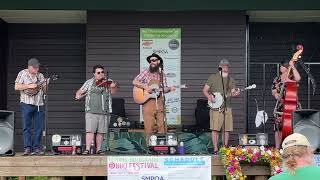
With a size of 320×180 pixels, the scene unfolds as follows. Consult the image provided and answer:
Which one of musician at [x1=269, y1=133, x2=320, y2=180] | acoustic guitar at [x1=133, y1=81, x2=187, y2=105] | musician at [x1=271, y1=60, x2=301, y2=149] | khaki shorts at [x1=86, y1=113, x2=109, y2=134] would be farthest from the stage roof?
musician at [x1=269, y1=133, x2=320, y2=180]

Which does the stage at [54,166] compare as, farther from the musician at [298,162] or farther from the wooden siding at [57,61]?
the musician at [298,162]

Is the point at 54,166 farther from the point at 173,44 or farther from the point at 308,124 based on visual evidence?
the point at 173,44

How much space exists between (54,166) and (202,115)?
131 inches

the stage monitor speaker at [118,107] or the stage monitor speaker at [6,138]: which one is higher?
the stage monitor speaker at [118,107]

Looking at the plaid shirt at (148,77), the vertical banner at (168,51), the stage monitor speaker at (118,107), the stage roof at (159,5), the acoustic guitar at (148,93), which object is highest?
the stage roof at (159,5)

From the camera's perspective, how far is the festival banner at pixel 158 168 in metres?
7.41

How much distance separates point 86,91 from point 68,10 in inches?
106

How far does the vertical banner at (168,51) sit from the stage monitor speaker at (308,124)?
3.17 m

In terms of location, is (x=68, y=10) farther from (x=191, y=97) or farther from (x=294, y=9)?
(x=294, y=9)

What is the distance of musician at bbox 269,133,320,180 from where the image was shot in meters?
3.53

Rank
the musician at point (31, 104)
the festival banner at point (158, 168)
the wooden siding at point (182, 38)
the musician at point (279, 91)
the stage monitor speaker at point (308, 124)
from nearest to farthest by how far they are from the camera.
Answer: the festival banner at point (158, 168), the stage monitor speaker at point (308, 124), the musician at point (31, 104), the musician at point (279, 91), the wooden siding at point (182, 38)

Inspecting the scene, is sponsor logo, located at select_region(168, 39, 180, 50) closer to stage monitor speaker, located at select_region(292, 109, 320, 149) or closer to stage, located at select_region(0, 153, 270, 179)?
stage monitor speaker, located at select_region(292, 109, 320, 149)

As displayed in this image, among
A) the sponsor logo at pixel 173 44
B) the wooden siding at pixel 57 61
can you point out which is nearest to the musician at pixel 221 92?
the sponsor logo at pixel 173 44

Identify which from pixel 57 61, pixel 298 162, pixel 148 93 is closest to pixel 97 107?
pixel 148 93
